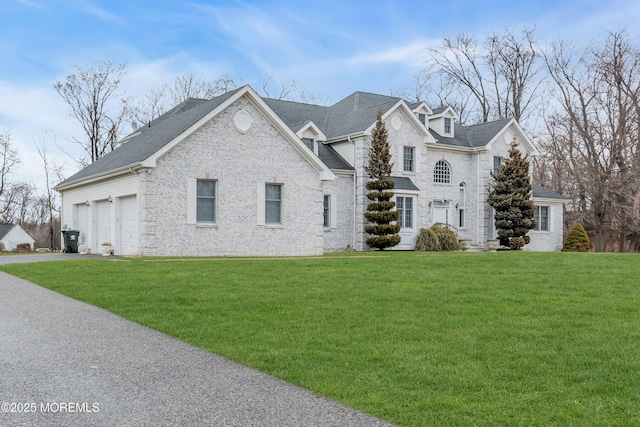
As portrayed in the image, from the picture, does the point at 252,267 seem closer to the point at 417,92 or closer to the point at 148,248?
the point at 148,248

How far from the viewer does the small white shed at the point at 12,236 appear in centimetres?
5928

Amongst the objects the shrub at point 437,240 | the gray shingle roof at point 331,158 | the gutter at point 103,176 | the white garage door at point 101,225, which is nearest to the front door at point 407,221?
the shrub at point 437,240

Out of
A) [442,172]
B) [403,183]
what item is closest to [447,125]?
[442,172]

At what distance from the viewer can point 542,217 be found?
37.4m

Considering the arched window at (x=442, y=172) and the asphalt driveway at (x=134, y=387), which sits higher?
the arched window at (x=442, y=172)

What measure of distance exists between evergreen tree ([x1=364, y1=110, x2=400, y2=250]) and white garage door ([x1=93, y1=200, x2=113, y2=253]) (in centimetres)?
1124

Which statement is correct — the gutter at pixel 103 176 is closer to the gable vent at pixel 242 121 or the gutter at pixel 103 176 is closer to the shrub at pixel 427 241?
the gable vent at pixel 242 121

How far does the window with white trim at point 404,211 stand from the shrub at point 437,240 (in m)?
0.84

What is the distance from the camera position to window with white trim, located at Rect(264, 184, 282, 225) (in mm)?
24312

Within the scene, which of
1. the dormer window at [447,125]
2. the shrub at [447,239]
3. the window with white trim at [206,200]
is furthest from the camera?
the dormer window at [447,125]

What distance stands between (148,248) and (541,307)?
15.0 meters

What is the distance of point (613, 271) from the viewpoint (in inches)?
622

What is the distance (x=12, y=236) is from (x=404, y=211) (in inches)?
1757

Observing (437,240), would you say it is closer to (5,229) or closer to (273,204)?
(273,204)
